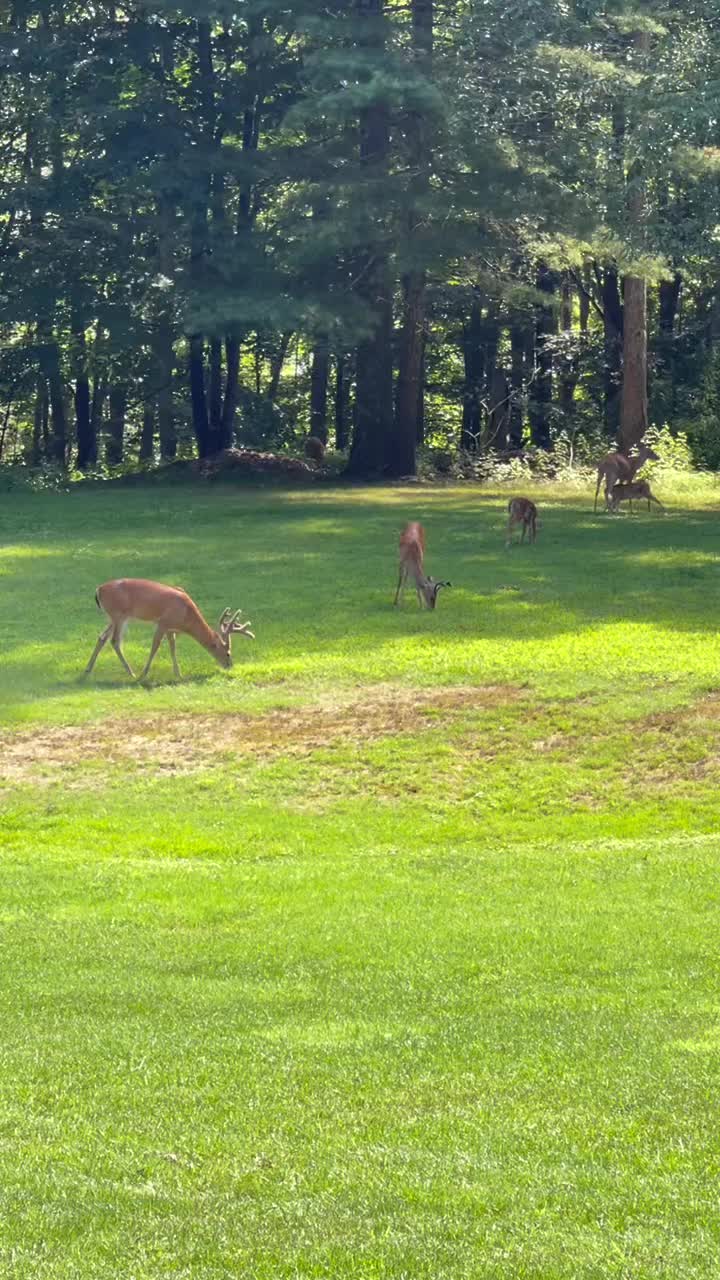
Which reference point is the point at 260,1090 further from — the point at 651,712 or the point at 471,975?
the point at 651,712

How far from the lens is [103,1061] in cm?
802

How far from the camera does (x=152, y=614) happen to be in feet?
61.2

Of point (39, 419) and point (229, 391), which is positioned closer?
point (229, 391)

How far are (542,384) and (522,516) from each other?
86.8ft

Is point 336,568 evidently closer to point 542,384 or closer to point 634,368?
point 634,368

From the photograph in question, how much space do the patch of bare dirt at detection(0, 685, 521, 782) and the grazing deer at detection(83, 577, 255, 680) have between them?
71.2 inches

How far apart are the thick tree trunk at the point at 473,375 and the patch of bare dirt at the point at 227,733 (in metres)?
37.0

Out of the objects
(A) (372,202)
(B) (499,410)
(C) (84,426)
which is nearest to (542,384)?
(B) (499,410)

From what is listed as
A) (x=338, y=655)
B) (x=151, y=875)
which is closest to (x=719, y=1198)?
(x=151, y=875)

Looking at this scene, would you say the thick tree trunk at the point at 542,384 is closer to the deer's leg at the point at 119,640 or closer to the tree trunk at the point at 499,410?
the tree trunk at the point at 499,410

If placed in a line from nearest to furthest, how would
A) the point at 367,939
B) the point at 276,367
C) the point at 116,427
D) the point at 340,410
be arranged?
the point at 367,939
the point at 340,410
the point at 276,367
the point at 116,427

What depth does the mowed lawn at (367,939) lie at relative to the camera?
629cm

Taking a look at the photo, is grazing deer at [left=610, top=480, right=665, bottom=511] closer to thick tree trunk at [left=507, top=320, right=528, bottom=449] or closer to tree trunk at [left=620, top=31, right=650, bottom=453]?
tree trunk at [left=620, top=31, right=650, bottom=453]

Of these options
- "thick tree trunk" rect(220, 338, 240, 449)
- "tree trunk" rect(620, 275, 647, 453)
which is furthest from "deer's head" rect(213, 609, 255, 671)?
"thick tree trunk" rect(220, 338, 240, 449)
